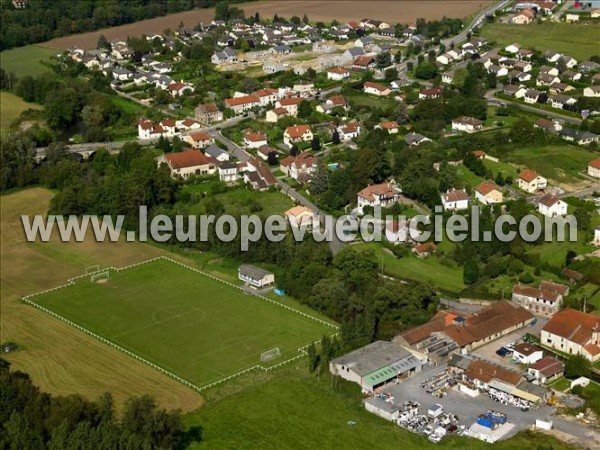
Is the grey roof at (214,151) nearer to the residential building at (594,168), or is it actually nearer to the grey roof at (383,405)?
the residential building at (594,168)

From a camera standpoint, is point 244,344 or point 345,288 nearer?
point 244,344

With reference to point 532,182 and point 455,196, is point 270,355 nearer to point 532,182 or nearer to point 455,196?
point 455,196

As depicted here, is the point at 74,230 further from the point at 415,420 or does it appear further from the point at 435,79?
the point at 435,79

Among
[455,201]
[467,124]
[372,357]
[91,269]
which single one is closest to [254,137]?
[467,124]

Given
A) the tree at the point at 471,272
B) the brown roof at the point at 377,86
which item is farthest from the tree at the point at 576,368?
the brown roof at the point at 377,86

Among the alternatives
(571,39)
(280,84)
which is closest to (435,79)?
(280,84)
